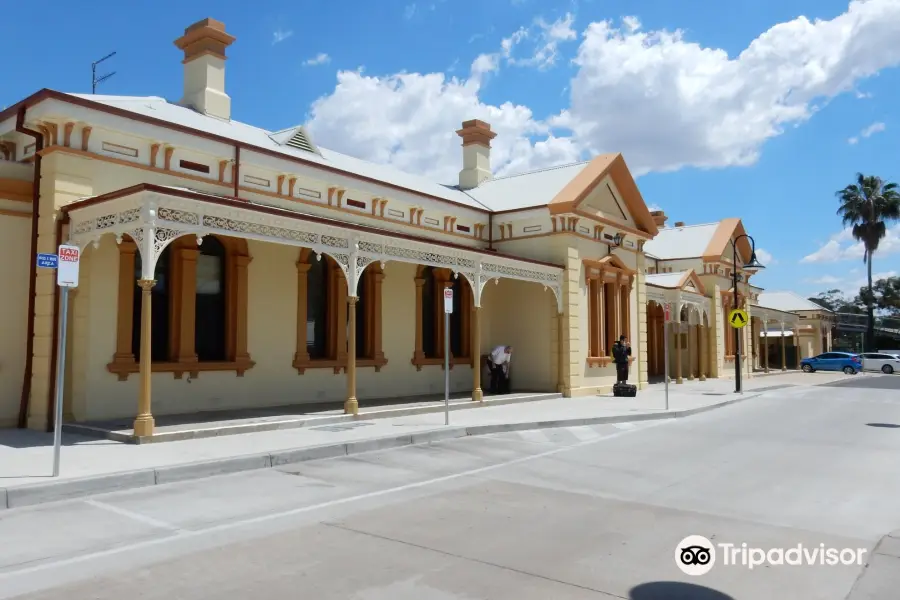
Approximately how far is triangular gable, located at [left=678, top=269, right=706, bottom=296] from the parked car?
22583mm

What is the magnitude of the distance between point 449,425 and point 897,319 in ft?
238

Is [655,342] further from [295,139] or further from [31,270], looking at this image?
[31,270]

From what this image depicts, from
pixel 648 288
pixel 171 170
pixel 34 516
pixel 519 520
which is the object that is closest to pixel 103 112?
pixel 171 170

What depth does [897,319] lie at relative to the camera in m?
69.6

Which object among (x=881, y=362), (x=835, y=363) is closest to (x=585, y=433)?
(x=835, y=363)

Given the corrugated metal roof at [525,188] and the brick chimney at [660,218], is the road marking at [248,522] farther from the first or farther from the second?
the brick chimney at [660,218]

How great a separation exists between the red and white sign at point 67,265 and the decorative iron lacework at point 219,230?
2152mm

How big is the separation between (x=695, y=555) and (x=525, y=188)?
17.5m

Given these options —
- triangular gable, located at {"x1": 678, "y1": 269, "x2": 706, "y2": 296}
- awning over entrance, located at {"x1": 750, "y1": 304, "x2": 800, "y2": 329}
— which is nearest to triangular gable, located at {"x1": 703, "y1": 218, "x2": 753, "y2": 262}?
triangular gable, located at {"x1": 678, "y1": 269, "x2": 706, "y2": 296}

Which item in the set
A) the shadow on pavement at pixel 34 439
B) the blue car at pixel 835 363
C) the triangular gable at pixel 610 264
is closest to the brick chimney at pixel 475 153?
the triangular gable at pixel 610 264

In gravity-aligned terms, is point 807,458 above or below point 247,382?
below

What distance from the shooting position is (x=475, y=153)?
24.5 meters

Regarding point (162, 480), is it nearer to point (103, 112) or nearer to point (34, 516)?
point (34, 516)

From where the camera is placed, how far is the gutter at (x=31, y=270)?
11250mm
